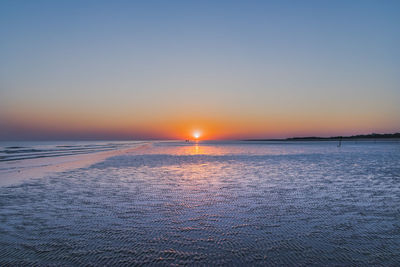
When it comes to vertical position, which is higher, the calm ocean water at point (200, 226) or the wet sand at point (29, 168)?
the wet sand at point (29, 168)

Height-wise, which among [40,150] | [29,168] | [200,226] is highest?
[40,150]

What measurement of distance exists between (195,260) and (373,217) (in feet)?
18.1

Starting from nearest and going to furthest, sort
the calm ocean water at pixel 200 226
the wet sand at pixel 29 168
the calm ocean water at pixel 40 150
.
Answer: the calm ocean water at pixel 200 226
the wet sand at pixel 29 168
the calm ocean water at pixel 40 150

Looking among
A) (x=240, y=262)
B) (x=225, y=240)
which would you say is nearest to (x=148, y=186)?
(x=225, y=240)

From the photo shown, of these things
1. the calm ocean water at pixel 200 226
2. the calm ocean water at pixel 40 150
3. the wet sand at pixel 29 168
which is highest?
the calm ocean water at pixel 40 150

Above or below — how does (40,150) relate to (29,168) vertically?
above

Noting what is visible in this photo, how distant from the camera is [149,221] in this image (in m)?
6.65

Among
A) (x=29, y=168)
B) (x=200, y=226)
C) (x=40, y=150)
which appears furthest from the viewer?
(x=40, y=150)

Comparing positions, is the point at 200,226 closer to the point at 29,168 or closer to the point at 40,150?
the point at 29,168

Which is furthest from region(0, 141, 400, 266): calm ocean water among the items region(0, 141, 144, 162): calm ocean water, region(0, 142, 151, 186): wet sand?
region(0, 141, 144, 162): calm ocean water

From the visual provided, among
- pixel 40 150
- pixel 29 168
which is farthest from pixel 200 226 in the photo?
pixel 40 150

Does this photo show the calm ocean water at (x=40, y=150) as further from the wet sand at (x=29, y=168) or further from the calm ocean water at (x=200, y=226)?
the calm ocean water at (x=200, y=226)

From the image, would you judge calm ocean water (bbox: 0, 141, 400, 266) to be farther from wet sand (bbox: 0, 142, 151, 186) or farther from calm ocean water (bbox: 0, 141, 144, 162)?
calm ocean water (bbox: 0, 141, 144, 162)

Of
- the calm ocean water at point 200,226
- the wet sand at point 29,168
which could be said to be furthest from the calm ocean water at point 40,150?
the calm ocean water at point 200,226
